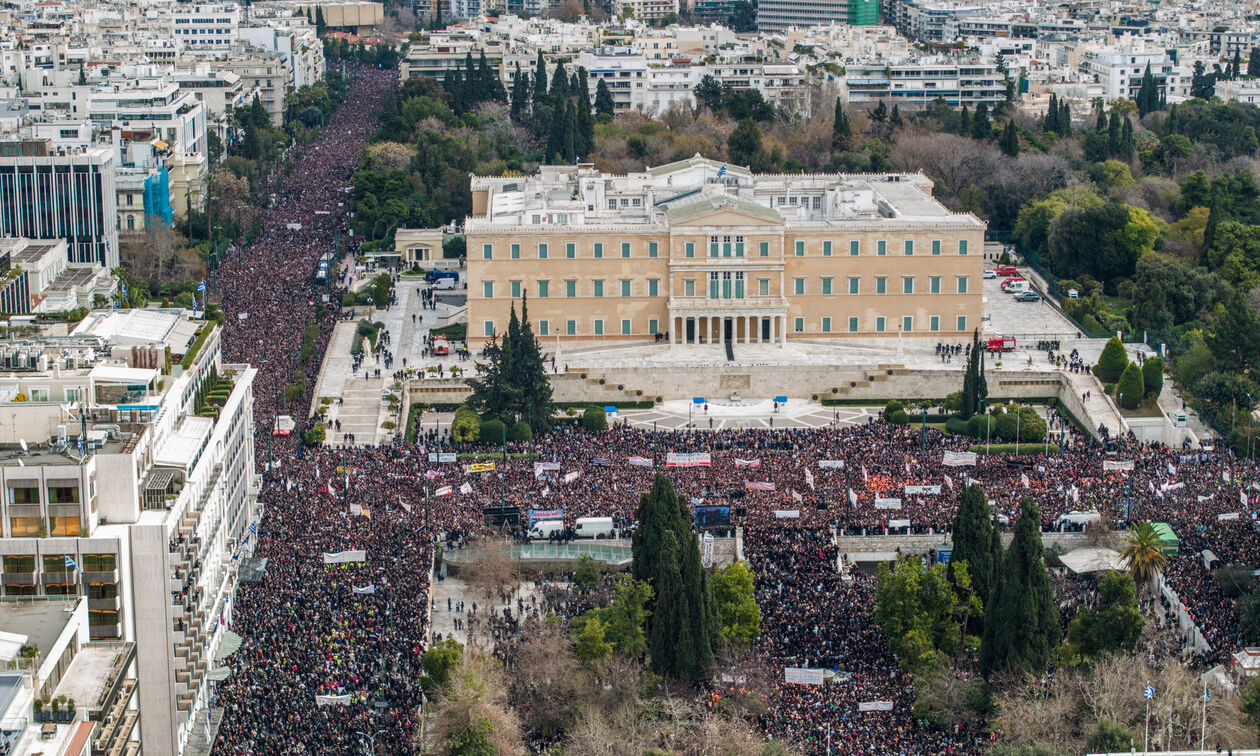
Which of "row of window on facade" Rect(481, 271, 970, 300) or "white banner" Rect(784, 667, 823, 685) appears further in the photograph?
"row of window on facade" Rect(481, 271, 970, 300)

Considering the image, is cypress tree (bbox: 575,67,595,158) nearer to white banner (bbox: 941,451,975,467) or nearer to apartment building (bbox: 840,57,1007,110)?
apartment building (bbox: 840,57,1007,110)

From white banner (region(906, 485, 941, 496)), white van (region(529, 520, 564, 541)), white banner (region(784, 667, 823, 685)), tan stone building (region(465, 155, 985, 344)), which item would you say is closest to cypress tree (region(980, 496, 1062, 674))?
white banner (region(784, 667, 823, 685))

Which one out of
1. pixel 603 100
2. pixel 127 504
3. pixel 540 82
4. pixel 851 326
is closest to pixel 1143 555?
A: pixel 127 504

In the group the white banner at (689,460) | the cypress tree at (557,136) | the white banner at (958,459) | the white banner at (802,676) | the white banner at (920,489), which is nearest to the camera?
the white banner at (802,676)

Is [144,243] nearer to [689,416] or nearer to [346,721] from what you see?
[689,416]

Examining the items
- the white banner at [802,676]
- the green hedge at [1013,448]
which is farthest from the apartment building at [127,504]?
the green hedge at [1013,448]

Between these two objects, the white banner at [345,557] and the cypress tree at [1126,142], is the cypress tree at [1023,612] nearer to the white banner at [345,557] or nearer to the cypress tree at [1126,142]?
the white banner at [345,557]
